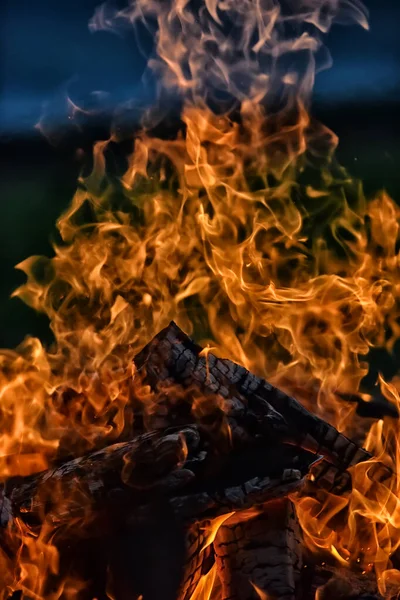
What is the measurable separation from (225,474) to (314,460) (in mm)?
300

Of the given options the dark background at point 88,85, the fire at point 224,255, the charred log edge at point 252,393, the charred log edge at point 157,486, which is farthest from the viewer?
the dark background at point 88,85

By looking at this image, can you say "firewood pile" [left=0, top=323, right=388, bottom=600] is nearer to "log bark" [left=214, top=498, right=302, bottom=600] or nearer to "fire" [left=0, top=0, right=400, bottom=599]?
"log bark" [left=214, top=498, right=302, bottom=600]

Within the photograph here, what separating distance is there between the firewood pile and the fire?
10.5 inches

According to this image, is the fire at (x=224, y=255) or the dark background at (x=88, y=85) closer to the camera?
the fire at (x=224, y=255)

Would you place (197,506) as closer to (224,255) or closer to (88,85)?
(224,255)

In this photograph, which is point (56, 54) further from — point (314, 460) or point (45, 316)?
point (314, 460)

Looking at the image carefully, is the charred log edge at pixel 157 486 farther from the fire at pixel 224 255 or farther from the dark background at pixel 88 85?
the dark background at pixel 88 85

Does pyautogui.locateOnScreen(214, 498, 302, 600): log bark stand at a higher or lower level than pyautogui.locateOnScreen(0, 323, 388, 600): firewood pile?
lower

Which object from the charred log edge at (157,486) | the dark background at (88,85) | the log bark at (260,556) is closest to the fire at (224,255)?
the dark background at (88,85)

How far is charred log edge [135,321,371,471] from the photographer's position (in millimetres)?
2750

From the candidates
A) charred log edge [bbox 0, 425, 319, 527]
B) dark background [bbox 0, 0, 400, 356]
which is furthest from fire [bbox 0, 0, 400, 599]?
charred log edge [bbox 0, 425, 319, 527]

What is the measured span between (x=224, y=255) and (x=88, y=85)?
1943mm

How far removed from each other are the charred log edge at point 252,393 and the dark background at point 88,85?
9.57 feet

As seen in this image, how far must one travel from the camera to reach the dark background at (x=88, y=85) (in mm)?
5547
